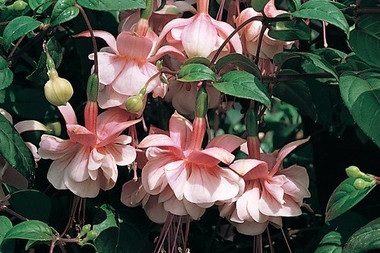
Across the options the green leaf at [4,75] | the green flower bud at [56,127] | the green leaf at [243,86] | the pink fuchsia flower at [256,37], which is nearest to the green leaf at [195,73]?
the green leaf at [243,86]

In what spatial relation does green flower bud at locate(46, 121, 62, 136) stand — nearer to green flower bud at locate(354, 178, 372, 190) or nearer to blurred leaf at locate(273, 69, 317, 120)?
blurred leaf at locate(273, 69, 317, 120)

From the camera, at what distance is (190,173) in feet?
2.91

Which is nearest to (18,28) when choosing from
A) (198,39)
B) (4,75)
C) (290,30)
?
(4,75)

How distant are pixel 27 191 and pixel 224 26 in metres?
0.33

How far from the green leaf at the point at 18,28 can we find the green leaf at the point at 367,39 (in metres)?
0.37

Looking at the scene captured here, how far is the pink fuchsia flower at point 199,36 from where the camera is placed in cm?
91

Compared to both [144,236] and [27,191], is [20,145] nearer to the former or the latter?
[27,191]

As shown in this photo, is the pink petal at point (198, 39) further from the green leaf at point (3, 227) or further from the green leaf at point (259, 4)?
the green leaf at point (3, 227)

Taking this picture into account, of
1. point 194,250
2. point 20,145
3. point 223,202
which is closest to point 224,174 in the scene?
point 223,202

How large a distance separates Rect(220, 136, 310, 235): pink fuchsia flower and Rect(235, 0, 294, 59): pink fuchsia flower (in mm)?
125

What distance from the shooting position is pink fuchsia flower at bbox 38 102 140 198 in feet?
2.93

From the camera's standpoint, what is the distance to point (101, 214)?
1047 mm

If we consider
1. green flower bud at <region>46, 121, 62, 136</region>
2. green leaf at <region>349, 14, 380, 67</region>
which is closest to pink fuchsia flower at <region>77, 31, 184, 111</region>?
green leaf at <region>349, 14, 380, 67</region>

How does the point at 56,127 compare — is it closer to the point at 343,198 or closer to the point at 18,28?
the point at 18,28
